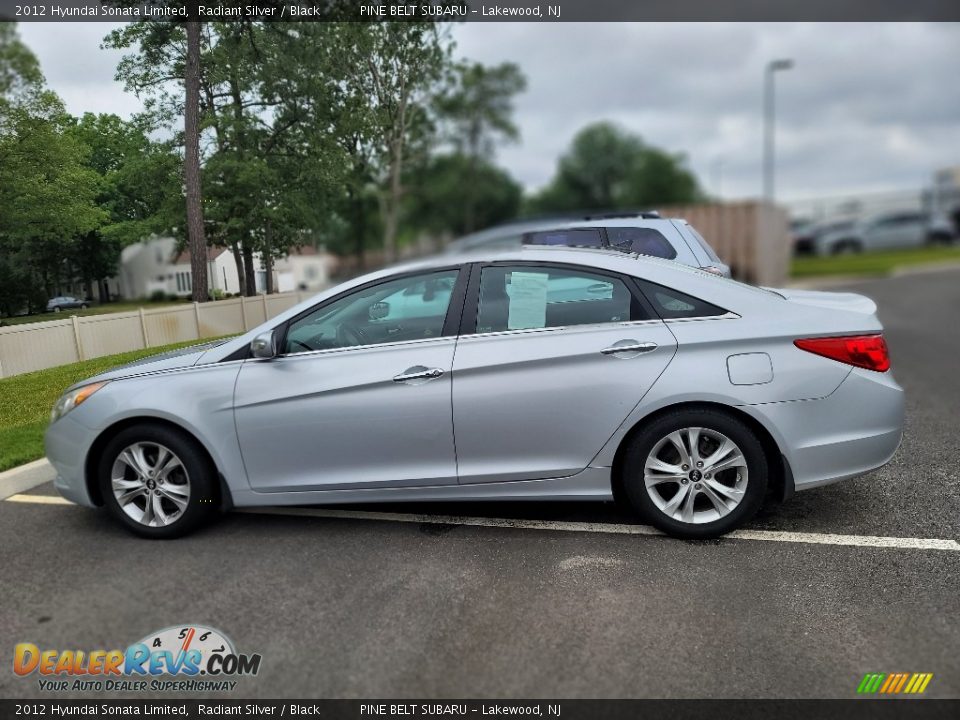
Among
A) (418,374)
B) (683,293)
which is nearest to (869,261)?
(683,293)

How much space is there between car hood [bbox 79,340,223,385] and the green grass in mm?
24820

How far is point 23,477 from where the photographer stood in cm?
480

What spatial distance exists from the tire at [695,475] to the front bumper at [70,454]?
297 centimetres

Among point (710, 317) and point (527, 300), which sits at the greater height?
point (527, 300)

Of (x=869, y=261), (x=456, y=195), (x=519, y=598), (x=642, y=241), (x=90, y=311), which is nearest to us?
(x=519, y=598)

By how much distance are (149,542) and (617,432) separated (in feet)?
8.63

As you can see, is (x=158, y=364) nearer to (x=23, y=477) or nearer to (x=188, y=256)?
(x=188, y=256)

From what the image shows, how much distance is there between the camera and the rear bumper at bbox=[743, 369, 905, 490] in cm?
358

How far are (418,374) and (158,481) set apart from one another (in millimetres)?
1584

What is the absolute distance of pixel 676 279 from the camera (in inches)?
151

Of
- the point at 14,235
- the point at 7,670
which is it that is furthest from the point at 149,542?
the point at 14,235

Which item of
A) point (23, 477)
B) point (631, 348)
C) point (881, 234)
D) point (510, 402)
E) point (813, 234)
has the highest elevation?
point (813, 234)

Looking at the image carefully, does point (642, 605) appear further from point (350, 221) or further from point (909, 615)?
point (350, 221)

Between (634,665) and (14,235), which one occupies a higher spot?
(14,235)
